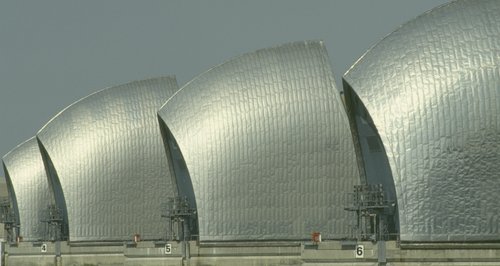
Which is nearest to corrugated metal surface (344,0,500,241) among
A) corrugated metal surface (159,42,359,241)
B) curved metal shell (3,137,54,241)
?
corrugated metal surface (159,42,359,241)

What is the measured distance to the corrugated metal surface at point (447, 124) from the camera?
6606 cm

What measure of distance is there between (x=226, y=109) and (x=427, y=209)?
1657 cm

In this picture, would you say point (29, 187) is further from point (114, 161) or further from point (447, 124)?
point (447, 124)

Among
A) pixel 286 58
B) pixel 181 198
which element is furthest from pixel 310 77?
pixel 181 198

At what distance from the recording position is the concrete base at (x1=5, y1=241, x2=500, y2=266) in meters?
64.8

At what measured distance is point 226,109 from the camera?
259 feet

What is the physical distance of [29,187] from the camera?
9869cm

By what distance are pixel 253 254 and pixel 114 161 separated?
55.4ft

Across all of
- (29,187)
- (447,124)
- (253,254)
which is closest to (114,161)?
(29,187)

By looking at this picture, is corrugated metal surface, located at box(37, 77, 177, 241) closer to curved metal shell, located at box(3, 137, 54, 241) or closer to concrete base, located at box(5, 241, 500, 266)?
concrete base, located at box(5, 241, 500, 266)

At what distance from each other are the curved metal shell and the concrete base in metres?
2.37

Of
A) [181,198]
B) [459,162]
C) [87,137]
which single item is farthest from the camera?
[87,137]

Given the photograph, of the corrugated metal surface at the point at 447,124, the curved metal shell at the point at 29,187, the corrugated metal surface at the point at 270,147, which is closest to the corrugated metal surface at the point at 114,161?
the curved metal shell at the point at 29,187

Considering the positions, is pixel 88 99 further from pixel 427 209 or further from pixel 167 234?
pixel 427 209
